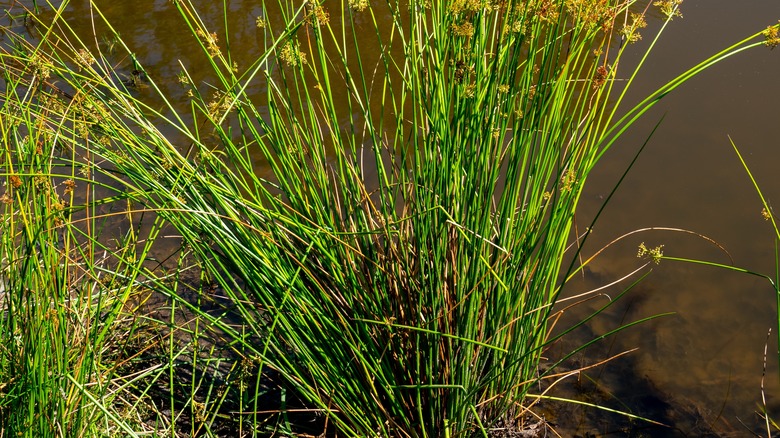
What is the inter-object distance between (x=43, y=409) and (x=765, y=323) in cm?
270

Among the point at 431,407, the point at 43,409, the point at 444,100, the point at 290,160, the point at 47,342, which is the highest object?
the point at 444,100

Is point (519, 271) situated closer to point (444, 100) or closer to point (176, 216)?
point (444, 100)

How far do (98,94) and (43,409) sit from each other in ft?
2.64

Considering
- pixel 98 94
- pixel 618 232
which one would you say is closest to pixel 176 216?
pixel 98 94

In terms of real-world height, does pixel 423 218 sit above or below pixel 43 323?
above

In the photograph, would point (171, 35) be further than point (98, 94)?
Yes

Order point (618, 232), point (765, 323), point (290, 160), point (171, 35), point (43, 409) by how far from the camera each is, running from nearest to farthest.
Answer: point (43, 409) → point (290, 160) → point (765, 323) → point (618, 232) → point (171, 35)

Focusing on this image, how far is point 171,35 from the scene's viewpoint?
211 inches

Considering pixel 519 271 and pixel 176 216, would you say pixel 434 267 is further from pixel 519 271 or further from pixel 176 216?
pixel 176 216

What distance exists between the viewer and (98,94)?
190 cm

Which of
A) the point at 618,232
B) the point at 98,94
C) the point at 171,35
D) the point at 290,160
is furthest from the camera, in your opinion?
the point at 171,35

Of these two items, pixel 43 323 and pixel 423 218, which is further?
pixel 423 218

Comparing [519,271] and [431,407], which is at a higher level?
[519,271]

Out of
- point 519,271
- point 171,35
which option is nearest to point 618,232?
point 519,271
